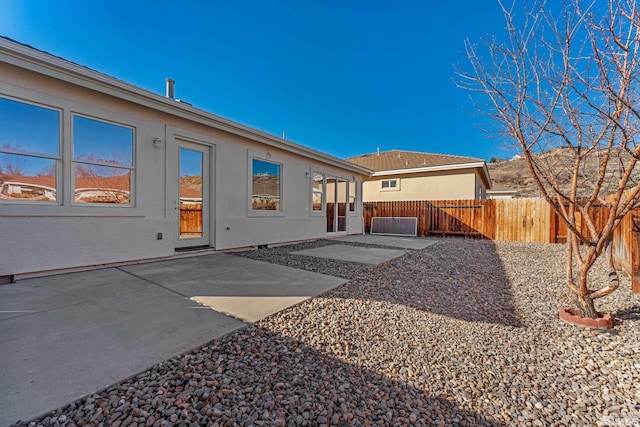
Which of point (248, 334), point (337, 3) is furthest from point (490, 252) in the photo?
point (337, 3)

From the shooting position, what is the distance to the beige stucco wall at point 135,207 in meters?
3.93

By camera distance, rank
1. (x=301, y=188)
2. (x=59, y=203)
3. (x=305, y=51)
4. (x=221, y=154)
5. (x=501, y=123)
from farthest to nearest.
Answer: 1. (x=305, y=51)
2. (x=301, y=188)
3. (x=221, y=154)
4. (x=59, y=203)
5. (x=501, y=123)

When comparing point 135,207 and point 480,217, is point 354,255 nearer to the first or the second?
point 135,207

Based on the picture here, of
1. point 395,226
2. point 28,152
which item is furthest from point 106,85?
point 395,226

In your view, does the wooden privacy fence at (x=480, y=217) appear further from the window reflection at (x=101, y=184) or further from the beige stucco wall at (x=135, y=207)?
the window reflection at (x=101, y=184)

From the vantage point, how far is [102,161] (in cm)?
475

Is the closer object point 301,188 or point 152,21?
point 152,21

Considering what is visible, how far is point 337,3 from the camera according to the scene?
9094mm

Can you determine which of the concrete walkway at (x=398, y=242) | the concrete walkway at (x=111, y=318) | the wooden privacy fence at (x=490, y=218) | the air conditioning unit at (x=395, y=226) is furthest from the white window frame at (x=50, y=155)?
the wooden privacy fence at (x=490, y=218)

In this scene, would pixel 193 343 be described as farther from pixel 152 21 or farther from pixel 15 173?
pixel 152 21

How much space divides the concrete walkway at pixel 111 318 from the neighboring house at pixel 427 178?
12072 millimetres

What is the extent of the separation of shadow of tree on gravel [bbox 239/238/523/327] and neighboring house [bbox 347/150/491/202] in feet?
29.5

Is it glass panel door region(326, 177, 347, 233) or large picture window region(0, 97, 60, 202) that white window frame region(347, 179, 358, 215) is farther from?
→ large picture window region(0, 97, 60, 202)

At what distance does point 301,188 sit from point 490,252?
236 inches
